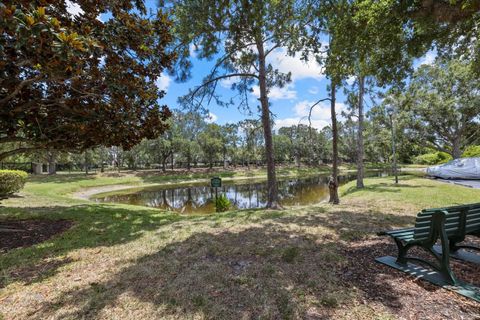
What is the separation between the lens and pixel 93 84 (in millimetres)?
4875

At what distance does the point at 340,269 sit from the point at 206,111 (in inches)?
239

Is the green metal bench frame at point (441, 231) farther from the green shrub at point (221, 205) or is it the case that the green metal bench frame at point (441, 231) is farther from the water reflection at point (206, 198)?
the water reflection at point (206, 198)

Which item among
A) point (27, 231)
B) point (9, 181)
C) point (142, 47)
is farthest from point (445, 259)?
point (9, 181)

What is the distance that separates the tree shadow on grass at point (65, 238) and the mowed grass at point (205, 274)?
2 cm

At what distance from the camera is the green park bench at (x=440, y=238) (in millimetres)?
2672

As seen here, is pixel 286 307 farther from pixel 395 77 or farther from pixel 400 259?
pixel 395 77

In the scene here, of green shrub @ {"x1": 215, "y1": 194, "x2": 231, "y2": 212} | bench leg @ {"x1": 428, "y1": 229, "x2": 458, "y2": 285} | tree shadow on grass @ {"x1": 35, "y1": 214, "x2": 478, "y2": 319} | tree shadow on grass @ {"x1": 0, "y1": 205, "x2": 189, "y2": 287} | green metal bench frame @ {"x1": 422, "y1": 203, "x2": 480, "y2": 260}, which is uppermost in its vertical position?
green metal bench frame @ {"x1": 422, "y1": 203, "x2": 480, "y2": 260}

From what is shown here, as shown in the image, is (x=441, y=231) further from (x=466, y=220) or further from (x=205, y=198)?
(x=205, y=198)

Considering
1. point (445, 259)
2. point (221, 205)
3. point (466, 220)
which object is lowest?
point (221, 205)

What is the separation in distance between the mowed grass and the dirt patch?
0.34 metres

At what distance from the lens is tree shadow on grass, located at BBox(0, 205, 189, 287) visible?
3.41 m

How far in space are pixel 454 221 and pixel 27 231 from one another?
292 inches

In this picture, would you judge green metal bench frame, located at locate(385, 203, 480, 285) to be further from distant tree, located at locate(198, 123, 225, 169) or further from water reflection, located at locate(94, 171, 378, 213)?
distant tree, located at locate(198, 123, 225, 169)

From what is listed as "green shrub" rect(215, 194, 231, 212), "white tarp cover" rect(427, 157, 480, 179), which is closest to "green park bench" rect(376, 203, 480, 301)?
"green shrub" rect(215, 194, 231, 212)
